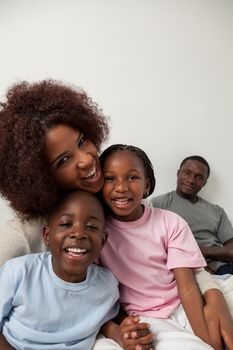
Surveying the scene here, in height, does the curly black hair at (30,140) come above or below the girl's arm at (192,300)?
above

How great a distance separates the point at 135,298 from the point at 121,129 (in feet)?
3.84

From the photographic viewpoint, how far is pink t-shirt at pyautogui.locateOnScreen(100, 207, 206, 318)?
95 centimetres

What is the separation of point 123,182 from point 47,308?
396mm

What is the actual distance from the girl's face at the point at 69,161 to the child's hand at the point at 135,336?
0.37 meters

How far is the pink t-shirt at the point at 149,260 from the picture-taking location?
0.95m

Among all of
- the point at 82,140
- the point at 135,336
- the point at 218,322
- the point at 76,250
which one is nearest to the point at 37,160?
the point at 82,140

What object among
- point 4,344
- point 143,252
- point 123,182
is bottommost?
point 4,344

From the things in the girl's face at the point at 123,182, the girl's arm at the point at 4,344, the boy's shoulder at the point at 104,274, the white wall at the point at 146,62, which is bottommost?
the girl's arm at the point at 4,344

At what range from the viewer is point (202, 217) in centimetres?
197

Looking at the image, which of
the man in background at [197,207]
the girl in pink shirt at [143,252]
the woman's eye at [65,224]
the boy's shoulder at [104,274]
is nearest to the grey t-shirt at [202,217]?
the man in background at [197,207]

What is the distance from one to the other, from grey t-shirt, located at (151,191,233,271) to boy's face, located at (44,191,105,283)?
1.12 metres

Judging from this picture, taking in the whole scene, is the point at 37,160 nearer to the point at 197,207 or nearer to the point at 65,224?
the point at 65,224

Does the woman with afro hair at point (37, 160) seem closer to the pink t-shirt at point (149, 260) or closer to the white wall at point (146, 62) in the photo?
the pink t-shirt at point (149, 260)

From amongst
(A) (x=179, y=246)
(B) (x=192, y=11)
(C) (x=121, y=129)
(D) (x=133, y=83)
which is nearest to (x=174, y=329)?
(A) (x=179, y=246)
